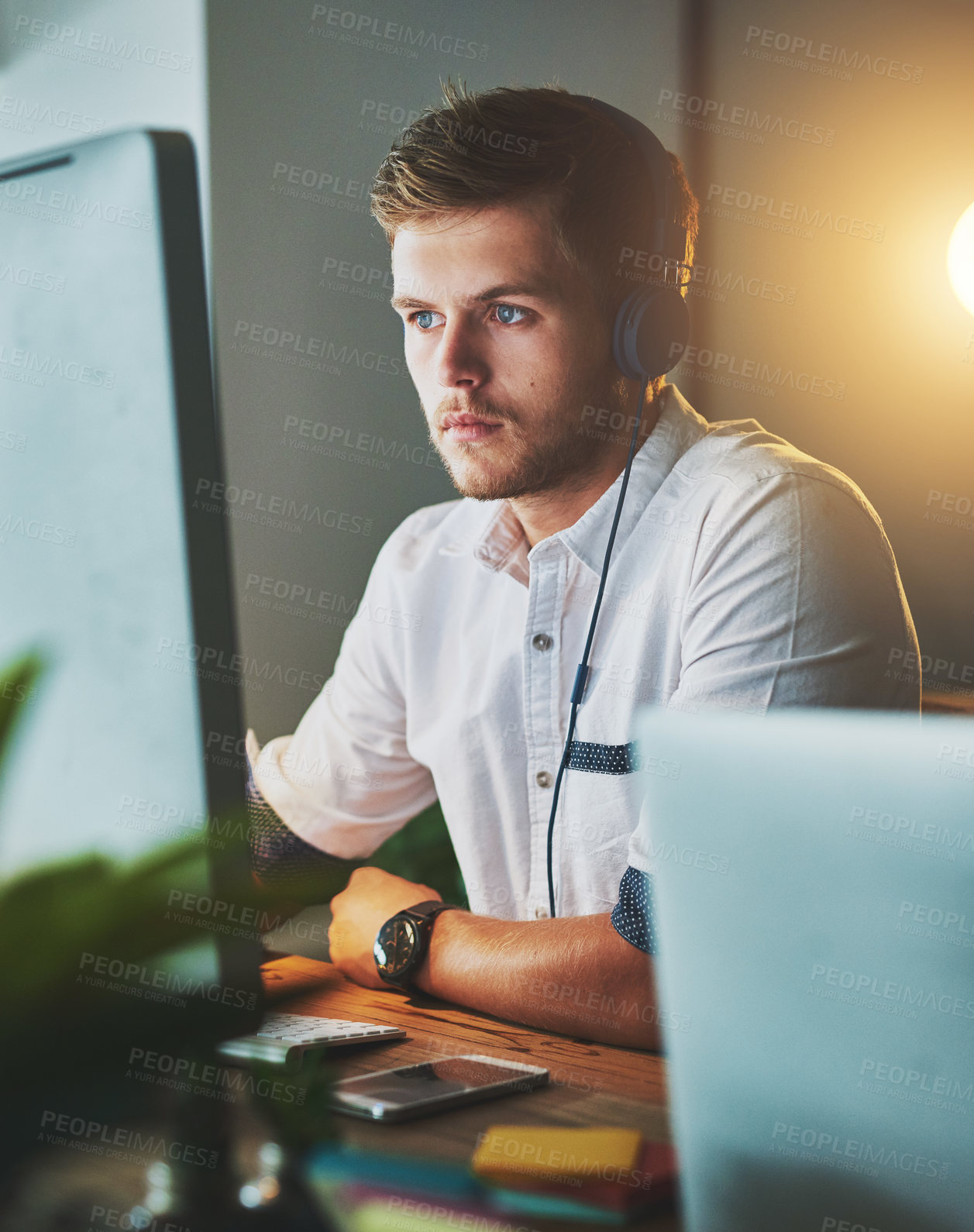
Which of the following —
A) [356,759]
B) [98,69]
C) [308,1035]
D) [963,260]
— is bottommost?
[356,759]

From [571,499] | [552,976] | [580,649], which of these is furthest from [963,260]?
[552,976]

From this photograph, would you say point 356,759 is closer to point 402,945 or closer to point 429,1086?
point 402,945

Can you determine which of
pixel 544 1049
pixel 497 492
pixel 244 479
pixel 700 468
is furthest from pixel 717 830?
pixel 244 479

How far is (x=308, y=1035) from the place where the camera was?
70 centimetres

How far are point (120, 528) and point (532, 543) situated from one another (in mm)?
1119

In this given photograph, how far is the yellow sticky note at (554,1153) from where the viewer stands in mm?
504

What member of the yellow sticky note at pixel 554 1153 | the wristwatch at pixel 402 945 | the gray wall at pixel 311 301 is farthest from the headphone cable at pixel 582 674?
the yellow sticky note at pixel 554 1153

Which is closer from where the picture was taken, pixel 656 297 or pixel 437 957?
pixel 437 957

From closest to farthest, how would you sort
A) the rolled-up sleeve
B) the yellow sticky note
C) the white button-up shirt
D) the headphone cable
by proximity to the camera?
the yellow sticky note, the white button-up shirt, the headphone cable, the rolled-up sleeve

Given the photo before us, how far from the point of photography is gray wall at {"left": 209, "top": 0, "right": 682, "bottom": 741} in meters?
1.78

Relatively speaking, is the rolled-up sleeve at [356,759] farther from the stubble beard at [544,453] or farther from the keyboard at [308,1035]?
the keyboard at [308,1035]

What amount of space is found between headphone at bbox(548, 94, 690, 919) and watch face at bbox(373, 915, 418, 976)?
0.41 metres

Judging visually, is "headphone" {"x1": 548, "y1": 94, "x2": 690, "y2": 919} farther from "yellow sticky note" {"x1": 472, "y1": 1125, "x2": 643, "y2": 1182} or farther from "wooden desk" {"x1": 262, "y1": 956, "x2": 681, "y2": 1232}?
"yellow sticky note" {"x1": 472, "y1": 1125, "x2": 643, "y2": 1182}

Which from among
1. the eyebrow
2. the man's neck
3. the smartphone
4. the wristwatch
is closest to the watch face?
the wristwatch
